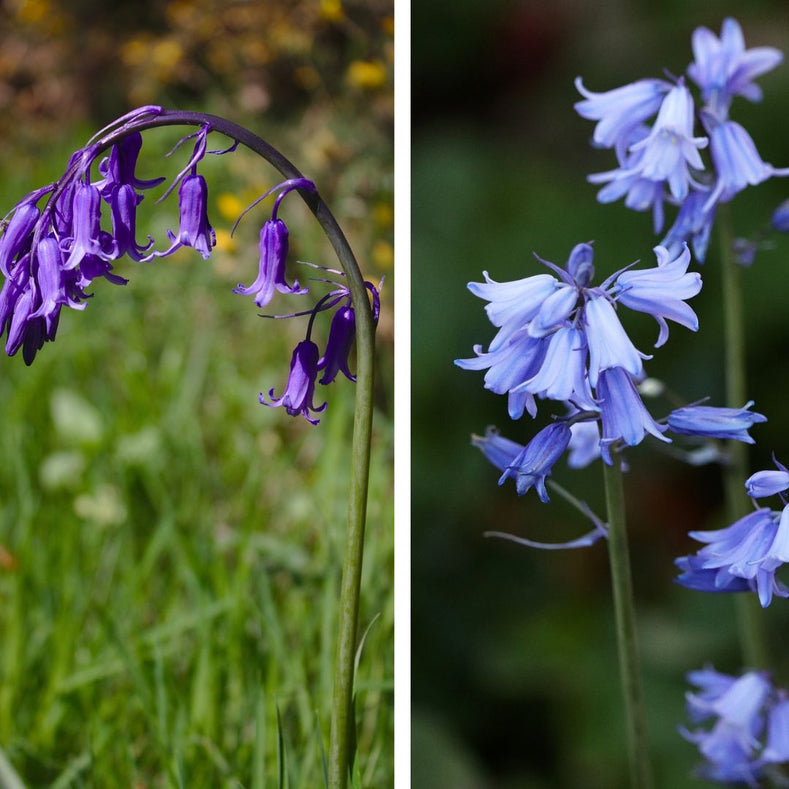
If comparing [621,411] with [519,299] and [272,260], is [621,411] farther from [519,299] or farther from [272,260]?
[272,260]

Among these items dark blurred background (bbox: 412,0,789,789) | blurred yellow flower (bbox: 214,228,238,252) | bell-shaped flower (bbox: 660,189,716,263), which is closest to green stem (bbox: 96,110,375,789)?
bell-shaped flower (bbox: 660,189,716,263)

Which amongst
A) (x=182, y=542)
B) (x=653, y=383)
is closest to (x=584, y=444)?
(x=653, y=383)

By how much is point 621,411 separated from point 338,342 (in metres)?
0.19

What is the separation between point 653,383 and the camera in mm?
754

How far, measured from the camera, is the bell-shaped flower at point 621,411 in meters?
0.56

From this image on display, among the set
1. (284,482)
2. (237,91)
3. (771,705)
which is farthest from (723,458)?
(237,91)

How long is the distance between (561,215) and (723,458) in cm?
63

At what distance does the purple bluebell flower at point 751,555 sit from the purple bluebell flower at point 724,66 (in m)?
0.29

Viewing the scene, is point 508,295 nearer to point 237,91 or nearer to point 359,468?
point 359,468

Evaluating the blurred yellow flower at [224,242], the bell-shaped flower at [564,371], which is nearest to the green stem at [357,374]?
the bell-shaped flower at [564,371]

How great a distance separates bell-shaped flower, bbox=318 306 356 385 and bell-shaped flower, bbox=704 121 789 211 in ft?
0.76

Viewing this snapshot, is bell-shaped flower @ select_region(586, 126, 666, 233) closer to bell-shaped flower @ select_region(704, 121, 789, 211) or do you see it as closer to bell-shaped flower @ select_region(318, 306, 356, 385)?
bell-shaped flower @ select_region(704, 121, 789, 211)

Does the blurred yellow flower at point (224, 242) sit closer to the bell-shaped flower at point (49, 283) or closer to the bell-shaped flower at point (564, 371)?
the bell-shaped flower at point (49, 283)

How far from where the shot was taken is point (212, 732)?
95cm
